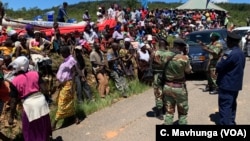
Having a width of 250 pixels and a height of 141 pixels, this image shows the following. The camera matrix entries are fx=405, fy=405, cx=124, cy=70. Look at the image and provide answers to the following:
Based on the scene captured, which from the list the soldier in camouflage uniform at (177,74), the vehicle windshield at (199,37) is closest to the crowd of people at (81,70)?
the soldier in camouflage uniform at (177,74)

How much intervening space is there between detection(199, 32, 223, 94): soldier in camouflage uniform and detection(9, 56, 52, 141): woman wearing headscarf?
17.4ft

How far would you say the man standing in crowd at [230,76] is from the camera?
23.9 feet

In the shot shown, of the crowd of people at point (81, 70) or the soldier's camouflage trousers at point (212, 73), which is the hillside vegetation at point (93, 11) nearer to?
the crowd of people at point (81, 70)

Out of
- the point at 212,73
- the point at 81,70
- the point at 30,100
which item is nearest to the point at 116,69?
the point at 81,70

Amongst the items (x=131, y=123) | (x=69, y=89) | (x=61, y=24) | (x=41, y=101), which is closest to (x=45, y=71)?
(x=69, y=89)

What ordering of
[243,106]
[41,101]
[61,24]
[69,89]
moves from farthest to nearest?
[61,24], [243,106], [69,89], [41,101]

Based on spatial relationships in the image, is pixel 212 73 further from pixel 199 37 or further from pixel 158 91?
pixel 199 37

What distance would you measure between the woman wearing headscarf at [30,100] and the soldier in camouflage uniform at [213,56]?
5.29 m

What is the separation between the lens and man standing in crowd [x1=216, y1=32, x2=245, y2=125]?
728 cm

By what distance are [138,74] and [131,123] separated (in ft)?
13.6

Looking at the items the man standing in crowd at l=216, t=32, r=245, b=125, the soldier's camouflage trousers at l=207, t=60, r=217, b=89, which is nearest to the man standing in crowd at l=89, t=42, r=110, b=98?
the soldier's camouflage trousers at l=207, t=60, r=217, b=89

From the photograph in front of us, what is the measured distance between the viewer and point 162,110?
9.11 meters

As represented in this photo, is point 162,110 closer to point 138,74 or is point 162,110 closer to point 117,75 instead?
point 117,75

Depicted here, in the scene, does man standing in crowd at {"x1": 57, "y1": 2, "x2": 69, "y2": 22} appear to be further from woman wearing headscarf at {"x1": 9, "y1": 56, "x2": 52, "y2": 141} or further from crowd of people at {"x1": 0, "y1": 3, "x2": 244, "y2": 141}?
woman wearing headscarf at {"x1": 9, "y1": 56, "x2": 52, "y2": 141}
